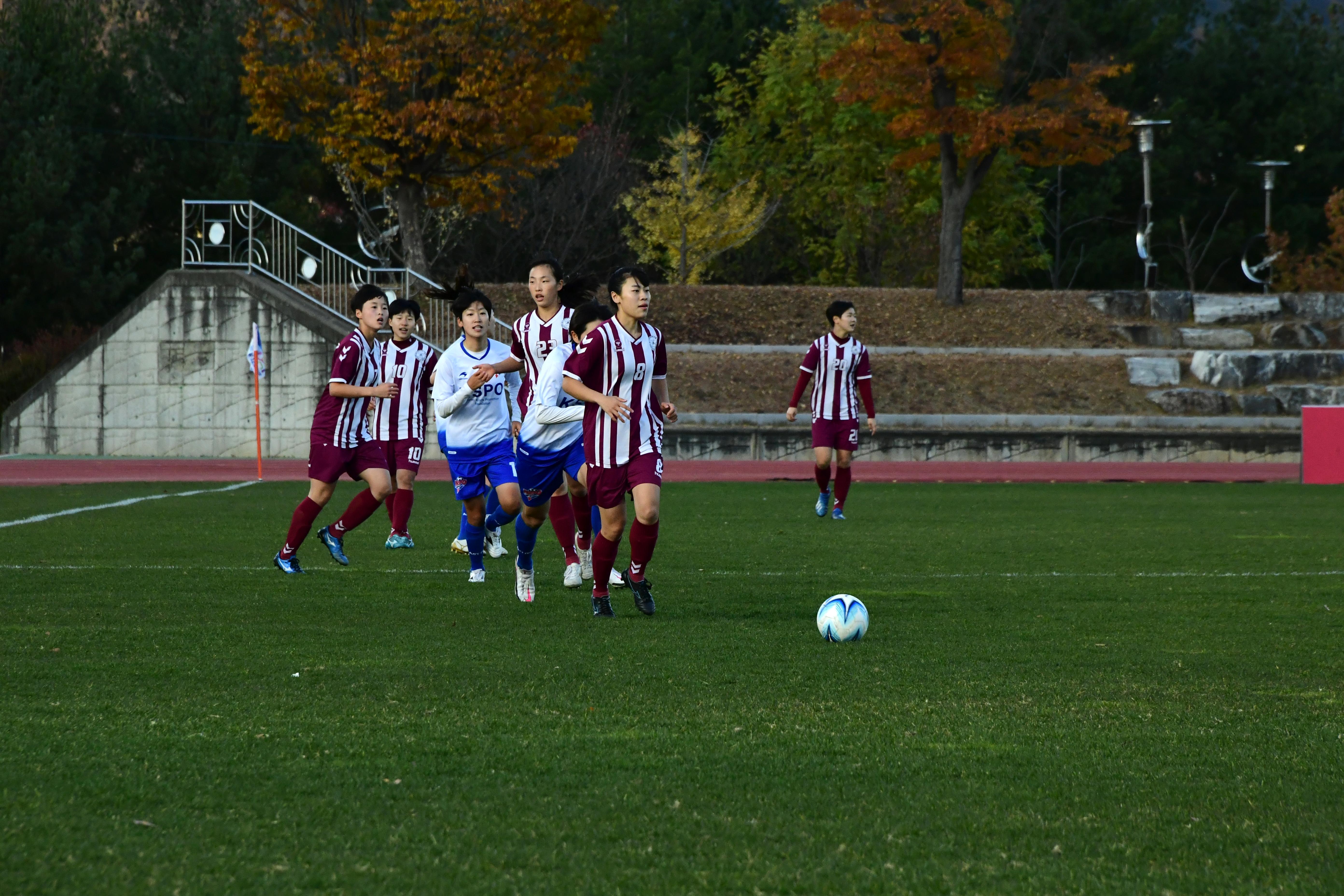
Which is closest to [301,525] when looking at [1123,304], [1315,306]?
[1123,304]

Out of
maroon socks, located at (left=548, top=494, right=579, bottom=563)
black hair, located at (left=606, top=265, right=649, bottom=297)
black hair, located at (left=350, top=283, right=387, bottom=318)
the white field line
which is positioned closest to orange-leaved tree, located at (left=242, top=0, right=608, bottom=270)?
A: the white field line

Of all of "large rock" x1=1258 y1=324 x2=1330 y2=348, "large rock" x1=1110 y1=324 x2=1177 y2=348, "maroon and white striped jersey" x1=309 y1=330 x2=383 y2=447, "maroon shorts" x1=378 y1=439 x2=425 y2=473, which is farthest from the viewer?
"large rock" x1=1110 y1=324 x2=1177 y2=348

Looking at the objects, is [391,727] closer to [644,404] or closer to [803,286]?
[644,404]

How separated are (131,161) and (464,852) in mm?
38799

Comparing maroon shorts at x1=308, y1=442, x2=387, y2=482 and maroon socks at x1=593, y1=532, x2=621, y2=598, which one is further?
maroon shorts at x1=308, y1=442, x2=387, y2=482

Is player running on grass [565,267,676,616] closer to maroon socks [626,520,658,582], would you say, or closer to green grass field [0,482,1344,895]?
maroon socks [626,520,658,582]

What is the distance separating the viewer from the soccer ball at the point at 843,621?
6980mm

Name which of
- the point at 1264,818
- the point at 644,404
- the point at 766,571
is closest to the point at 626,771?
the point at 1264,818

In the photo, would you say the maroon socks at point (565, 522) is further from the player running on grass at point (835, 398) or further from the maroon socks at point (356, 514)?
the player running on grass at point (835, 398)

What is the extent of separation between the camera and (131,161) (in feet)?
128

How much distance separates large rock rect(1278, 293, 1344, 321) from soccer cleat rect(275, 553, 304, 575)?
29.7m

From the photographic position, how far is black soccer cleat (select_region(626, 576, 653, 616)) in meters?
7.91

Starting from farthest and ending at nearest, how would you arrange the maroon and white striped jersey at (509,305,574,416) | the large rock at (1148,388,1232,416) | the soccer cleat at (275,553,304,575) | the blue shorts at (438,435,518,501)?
1. the large rock at (1148,388,1232,416)
2. the soccer cleat at (275,553,304,575)
3. the blue shorts at (438,435,518,501)
4. the maroon and white striped jersey at (509,305,574,416)

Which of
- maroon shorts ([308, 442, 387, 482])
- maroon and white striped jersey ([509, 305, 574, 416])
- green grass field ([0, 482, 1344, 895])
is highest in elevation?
maroon and white striped jersey ([509, 305, 574, 416])
